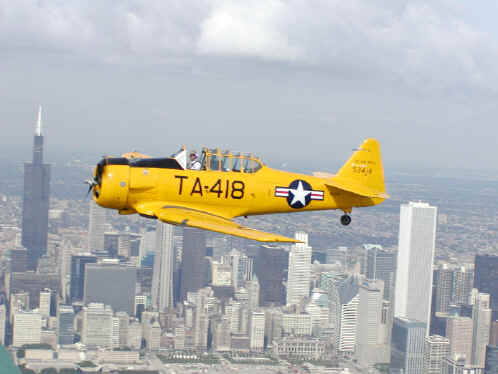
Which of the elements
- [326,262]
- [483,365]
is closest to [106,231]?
[326,262]

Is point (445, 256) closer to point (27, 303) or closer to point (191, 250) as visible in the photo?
point (191, 250)

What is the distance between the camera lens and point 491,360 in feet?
405

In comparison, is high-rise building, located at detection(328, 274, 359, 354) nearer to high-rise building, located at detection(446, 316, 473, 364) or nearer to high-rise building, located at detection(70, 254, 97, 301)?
high-rise building, located at detection(446, 316, 473, 364)

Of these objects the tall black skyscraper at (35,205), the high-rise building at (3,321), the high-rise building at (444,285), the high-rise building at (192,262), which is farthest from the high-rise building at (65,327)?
the high-rise building at (444,285)

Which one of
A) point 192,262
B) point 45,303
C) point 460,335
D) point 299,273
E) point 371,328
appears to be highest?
point 192,262

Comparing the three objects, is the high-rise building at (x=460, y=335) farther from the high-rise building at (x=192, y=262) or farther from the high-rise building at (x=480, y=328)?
the high-rise building at (x=192, y=262)

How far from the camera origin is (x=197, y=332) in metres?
126

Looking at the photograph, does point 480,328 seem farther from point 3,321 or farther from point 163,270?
point 3,321

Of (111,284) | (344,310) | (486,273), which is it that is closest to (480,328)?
(344,310)

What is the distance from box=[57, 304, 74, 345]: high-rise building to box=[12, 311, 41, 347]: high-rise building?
3231 mm

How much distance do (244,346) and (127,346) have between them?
1867 cm

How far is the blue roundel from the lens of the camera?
1380cm

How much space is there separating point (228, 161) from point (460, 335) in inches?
4917

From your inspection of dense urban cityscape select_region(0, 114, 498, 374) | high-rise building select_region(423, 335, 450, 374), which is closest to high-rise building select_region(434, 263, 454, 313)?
dense urban cityscape select_region(0, 114, 498, 374)
